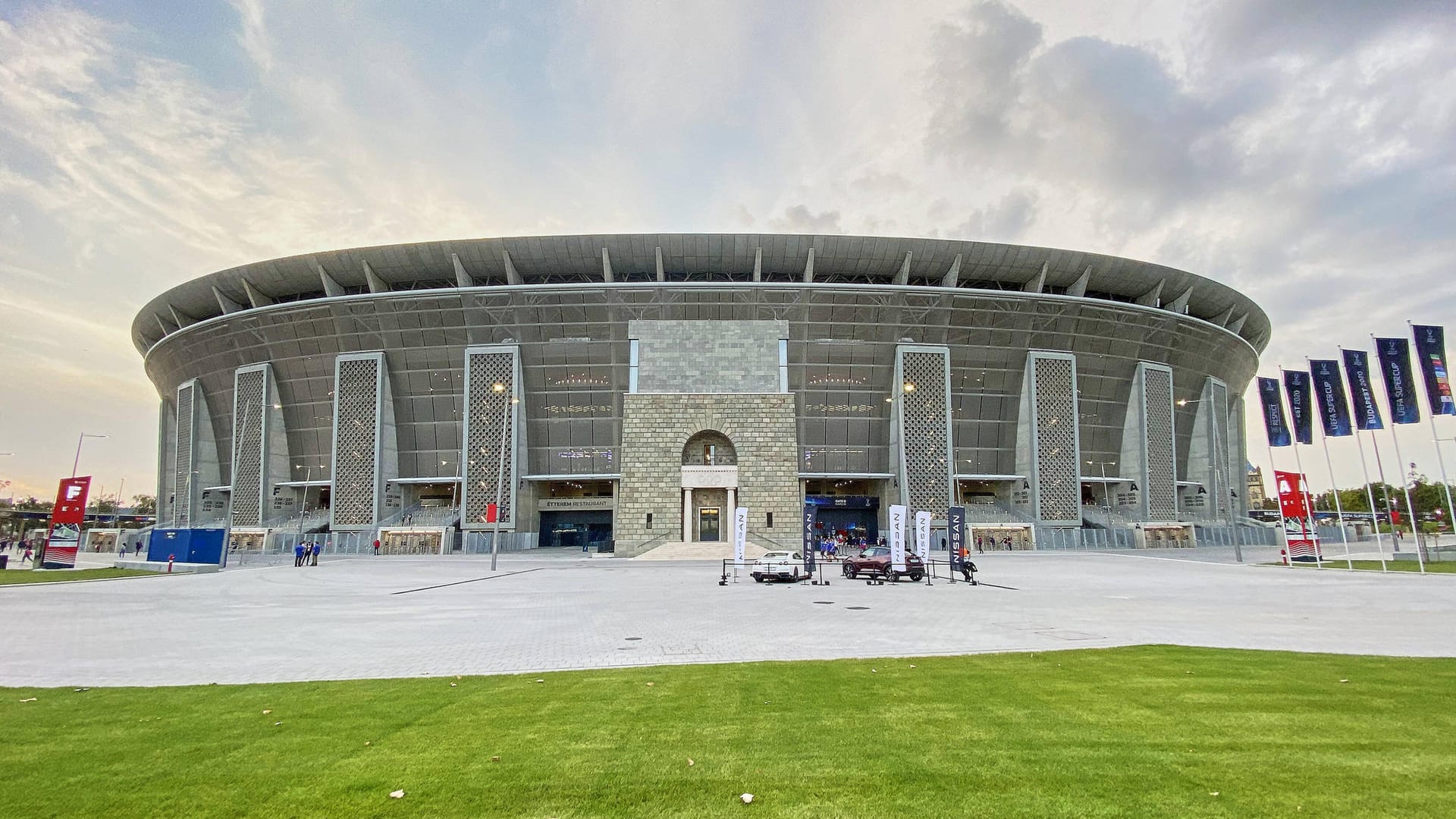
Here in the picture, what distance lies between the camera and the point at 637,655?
39.0ft

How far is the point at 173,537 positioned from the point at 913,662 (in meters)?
43.0

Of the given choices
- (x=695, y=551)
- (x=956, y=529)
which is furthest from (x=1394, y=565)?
Result: (x=695, y=551)

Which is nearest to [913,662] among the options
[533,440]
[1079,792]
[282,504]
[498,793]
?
[1079,792]

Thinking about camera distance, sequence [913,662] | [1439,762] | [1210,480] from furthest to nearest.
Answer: [1210,480]
[913,662]
[1439,762]

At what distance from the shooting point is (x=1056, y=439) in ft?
200

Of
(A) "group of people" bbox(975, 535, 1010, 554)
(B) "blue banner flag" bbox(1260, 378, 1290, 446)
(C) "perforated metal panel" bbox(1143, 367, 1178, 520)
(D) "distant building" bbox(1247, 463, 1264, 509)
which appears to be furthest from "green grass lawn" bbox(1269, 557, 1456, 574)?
(D) "distant building" bbox(1247, 463, 1264, 509)

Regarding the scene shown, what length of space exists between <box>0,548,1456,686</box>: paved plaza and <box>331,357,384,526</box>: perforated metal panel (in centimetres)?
2887

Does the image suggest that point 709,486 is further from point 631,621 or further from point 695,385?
point 631,621

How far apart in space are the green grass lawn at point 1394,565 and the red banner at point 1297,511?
100 centimetres

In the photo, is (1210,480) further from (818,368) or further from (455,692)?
(455,692)

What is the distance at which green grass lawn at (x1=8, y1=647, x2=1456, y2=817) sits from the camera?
4922 mm

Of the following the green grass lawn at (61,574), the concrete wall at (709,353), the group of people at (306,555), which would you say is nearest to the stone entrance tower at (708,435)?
the concrete wall at (709,353)

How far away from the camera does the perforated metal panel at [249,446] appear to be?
6209cm

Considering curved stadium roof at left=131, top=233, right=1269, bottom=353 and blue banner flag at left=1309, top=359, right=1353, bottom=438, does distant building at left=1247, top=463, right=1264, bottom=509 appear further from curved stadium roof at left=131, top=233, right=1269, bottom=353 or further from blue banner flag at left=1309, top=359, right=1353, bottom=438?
blue banner flag at left=1309, top=359, right=1353, bottom=438
